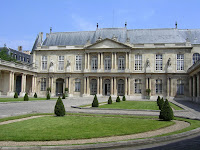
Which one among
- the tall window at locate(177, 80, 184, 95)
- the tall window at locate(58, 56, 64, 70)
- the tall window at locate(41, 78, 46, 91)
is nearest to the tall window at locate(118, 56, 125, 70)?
the tall window at locate(177, 80, 184, 95)

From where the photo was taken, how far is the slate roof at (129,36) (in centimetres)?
4672

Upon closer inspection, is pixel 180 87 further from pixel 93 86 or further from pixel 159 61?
pixel 93 86

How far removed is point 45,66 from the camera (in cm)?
4950

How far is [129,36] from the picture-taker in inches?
1929

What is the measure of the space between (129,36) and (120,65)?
291 inches

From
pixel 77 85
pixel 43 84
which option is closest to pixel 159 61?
pixel 77 85

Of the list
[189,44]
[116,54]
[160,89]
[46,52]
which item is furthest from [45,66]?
[189,44]

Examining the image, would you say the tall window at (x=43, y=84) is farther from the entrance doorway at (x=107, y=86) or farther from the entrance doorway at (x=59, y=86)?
the entrance doorway at (x=107, y=86)

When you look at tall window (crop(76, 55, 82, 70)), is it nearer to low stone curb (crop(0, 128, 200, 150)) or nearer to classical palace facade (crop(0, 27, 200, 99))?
classical palace facade (crop(0, 27, 200, 99))

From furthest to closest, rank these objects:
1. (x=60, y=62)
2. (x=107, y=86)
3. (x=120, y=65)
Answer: (x=60, y=62)
(x=107, y=86)
(x=120, y=65)

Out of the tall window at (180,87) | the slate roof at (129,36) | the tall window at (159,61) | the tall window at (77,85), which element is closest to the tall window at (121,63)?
the slate roof at (129,36)

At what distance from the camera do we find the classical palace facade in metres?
44.1

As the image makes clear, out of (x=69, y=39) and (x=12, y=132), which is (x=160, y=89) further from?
(x=12, y=132)

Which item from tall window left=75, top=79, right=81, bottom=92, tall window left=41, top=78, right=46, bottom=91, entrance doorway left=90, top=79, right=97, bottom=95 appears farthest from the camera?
tall window left=41, top=78, right=46, bottom=91
